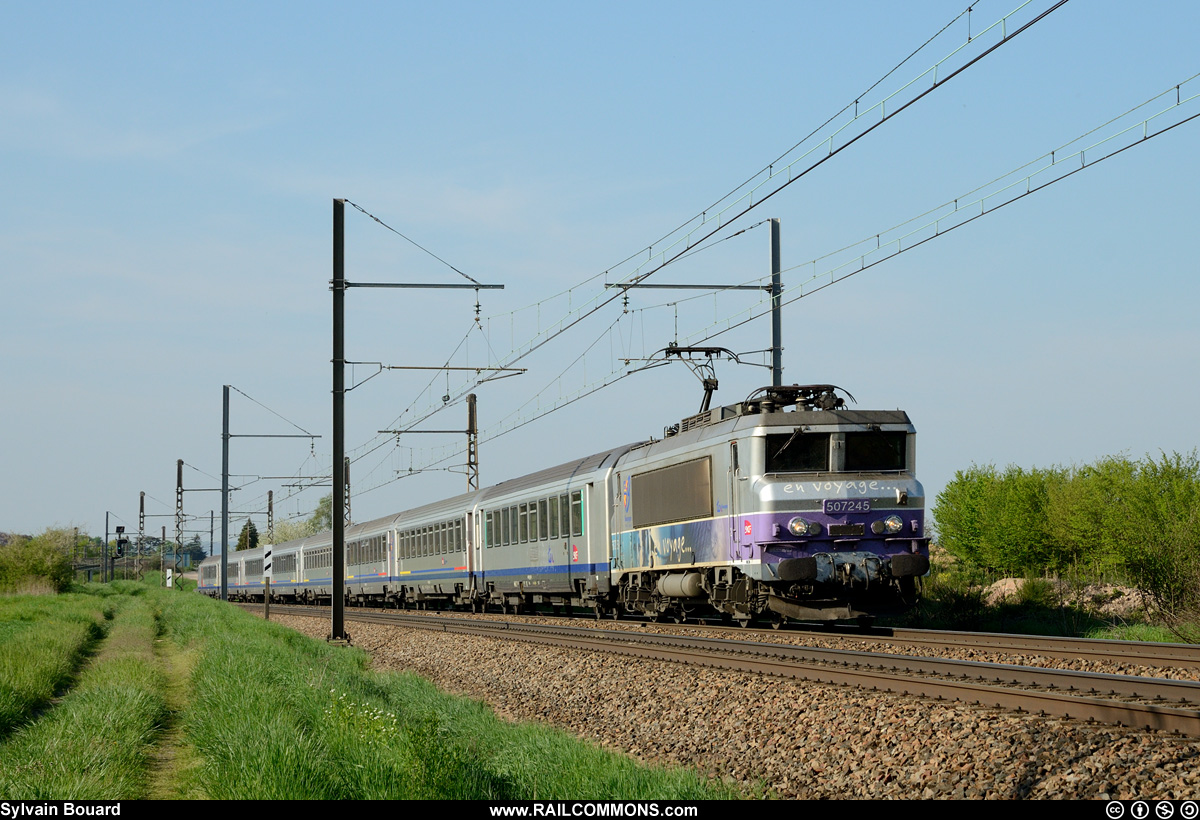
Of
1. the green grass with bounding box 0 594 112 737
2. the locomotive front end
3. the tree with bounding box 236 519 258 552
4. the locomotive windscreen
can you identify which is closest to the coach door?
the locomotive front end

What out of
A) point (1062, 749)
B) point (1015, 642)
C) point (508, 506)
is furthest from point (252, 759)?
point (508, 506)

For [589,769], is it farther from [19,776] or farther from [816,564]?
[816,564]

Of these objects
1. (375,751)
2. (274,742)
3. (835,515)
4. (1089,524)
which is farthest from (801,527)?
(1089,524)

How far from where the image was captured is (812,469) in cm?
1773

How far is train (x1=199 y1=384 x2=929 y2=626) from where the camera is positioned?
57.1 ft

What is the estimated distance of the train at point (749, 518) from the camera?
57.1 ft

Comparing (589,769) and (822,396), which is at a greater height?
(822,396)

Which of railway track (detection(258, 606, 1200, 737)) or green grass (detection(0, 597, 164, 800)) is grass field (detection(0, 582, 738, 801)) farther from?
railway track (detection(258, 606, 1200, 737))

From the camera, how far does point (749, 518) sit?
1766 centimetres

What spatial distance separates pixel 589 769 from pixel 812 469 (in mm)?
9921

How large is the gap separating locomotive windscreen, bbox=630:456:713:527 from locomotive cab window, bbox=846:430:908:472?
2345 millimetres

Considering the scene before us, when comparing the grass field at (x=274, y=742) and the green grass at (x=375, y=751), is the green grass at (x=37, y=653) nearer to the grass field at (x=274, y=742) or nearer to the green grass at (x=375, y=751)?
the grass field at (x=274, y=742)

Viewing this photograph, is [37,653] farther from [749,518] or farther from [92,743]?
[749,518]

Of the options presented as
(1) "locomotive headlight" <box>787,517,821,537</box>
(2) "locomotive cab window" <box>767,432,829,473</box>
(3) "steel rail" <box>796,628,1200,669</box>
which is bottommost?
(3) "steel rail" <box>796,628,1200,669</box>
